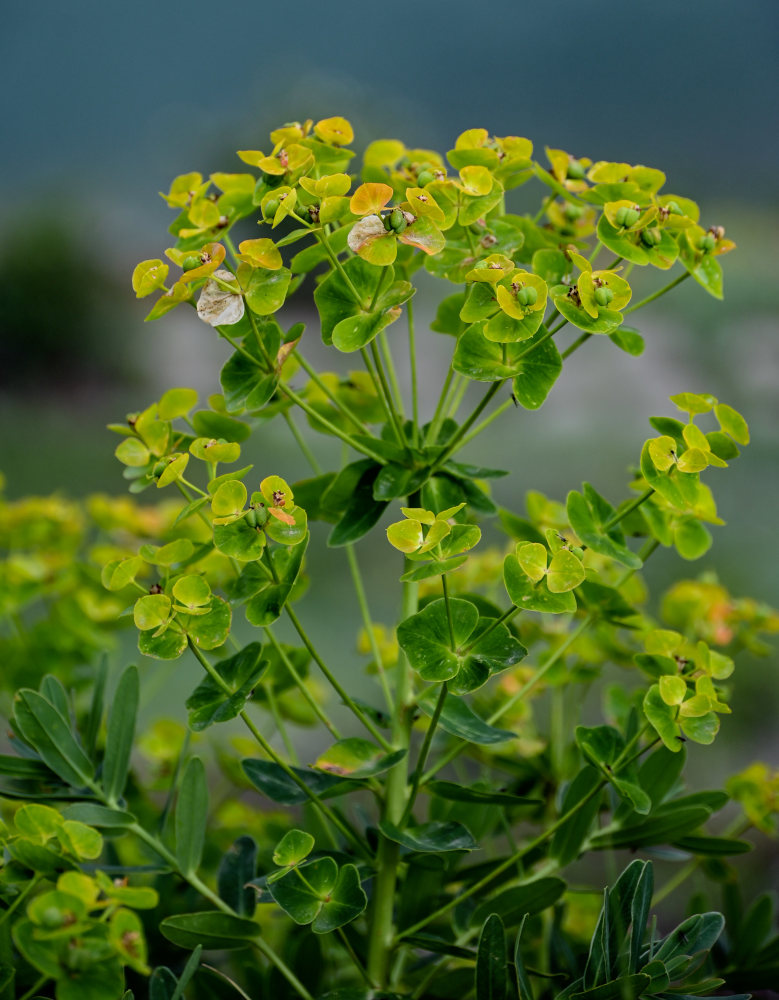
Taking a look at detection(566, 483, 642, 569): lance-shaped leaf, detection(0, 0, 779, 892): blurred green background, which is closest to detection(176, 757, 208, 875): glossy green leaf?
detection(566, 483, 642, 569): lance-shaped leaf

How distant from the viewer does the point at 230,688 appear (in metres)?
0.52

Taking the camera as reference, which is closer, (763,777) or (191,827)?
(191,827)

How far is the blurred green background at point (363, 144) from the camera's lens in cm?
169

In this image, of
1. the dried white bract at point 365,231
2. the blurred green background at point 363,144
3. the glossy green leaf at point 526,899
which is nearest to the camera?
the dried white bract at point 365,231

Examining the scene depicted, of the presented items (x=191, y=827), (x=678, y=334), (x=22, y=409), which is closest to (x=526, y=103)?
(x=678, y=334)

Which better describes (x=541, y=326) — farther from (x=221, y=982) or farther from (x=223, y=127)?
(x=223, y=127)

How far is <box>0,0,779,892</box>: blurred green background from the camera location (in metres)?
1.69

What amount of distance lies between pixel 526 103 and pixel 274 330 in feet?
4.97

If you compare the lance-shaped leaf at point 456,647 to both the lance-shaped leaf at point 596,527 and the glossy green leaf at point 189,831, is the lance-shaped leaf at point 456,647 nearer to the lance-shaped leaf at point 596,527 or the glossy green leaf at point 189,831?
the lance-shaped leaf at point 596,527

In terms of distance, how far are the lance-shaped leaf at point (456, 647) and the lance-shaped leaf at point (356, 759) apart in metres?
0.09

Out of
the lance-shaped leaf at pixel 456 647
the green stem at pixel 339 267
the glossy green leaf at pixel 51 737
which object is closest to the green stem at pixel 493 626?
the lance-shaped leaf at pixel 456 647

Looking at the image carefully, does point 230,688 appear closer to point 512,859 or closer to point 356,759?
point 356,759

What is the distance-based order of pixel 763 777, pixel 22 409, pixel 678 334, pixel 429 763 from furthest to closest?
pixel 22 409, pixel 678 334, pixel 429 763, pixel 763 777

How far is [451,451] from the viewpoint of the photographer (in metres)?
0.55
